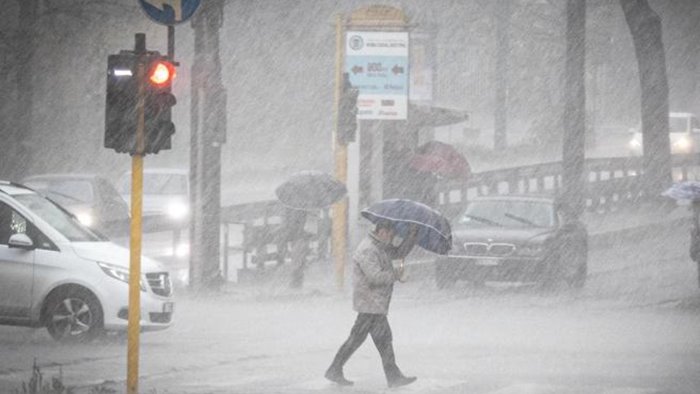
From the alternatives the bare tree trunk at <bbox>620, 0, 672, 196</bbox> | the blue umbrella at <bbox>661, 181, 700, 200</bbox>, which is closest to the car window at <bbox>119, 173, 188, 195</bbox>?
the bare tree trunk at <bbox>620, 0, 672, 196</bbox>

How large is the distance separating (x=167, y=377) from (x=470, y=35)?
187 feet

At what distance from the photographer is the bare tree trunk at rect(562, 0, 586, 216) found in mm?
32938

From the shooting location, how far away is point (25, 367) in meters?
14.8

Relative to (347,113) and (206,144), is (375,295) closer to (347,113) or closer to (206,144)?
(206,144)

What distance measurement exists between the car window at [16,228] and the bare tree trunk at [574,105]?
57.1 ft

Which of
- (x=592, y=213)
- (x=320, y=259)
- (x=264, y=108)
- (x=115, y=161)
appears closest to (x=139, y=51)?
(x=320, y=259)

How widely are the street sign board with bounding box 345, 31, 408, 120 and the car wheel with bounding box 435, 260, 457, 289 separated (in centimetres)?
241

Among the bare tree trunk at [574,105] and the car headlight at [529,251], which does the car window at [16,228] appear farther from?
the bare tree trunk at [574,105]

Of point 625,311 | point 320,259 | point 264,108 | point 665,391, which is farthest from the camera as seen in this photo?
point 264,108

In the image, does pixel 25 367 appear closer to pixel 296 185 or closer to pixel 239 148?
pixel 296 185

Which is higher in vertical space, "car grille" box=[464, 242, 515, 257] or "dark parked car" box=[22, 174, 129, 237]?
"dark parked car" box=[22, 174, 129, 237]

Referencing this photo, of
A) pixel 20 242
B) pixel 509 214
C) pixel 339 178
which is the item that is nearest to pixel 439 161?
pixel 509 214

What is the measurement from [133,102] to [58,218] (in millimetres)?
5983

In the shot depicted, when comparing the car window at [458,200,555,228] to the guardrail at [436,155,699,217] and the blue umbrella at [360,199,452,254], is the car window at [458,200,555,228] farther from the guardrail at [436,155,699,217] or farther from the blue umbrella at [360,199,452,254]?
the blue umbrella at [360,199,452,254]
